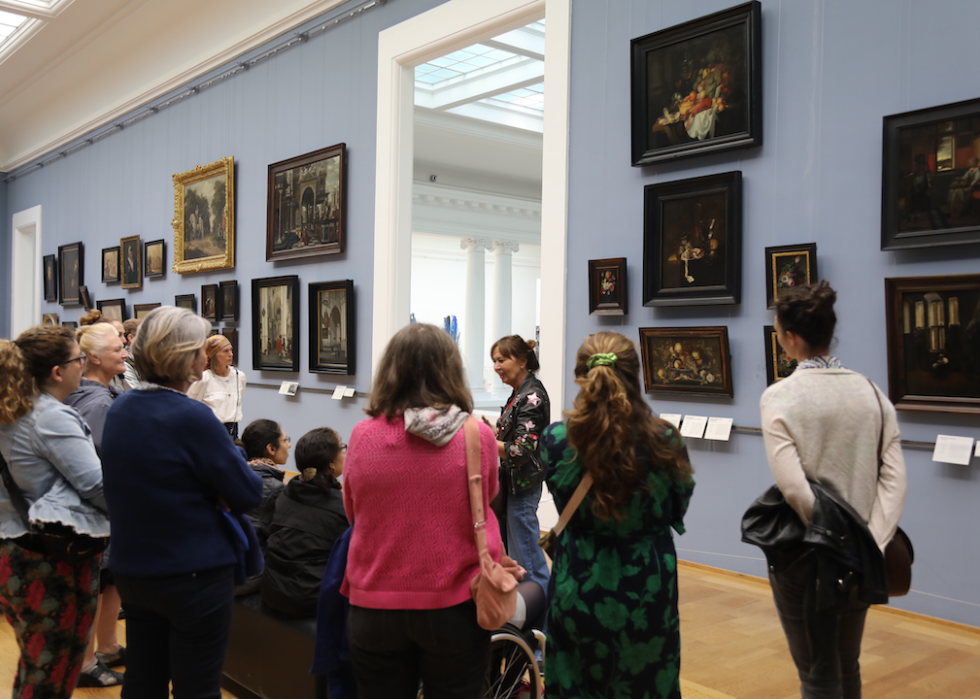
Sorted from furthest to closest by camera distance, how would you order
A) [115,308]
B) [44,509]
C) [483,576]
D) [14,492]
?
[115,308], [14,492], [44,509], [483,576]

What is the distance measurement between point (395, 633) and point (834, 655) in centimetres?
192

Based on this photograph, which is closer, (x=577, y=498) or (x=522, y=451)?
(x=577, y=498)

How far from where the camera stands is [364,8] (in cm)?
1188

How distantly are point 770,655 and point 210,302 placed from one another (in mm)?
12235

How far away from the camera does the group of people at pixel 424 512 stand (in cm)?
298

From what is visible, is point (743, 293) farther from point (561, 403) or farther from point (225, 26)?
point (225, 26)

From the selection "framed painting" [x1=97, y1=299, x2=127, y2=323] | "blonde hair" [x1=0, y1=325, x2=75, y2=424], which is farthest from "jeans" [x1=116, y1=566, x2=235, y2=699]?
"framed painting" [x1=97, y1=299, x2=127, y2=323]

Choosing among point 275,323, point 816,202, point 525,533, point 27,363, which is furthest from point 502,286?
point 27,363


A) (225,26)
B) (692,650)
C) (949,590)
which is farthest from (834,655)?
(225,26)

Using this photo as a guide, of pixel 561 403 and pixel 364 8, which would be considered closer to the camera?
pixel 561 403

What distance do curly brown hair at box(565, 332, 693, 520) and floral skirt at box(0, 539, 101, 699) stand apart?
2595 millimetres

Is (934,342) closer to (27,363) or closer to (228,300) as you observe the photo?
(27,363)

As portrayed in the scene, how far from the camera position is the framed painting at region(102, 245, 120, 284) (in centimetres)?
1856

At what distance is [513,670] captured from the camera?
4.19 metres
